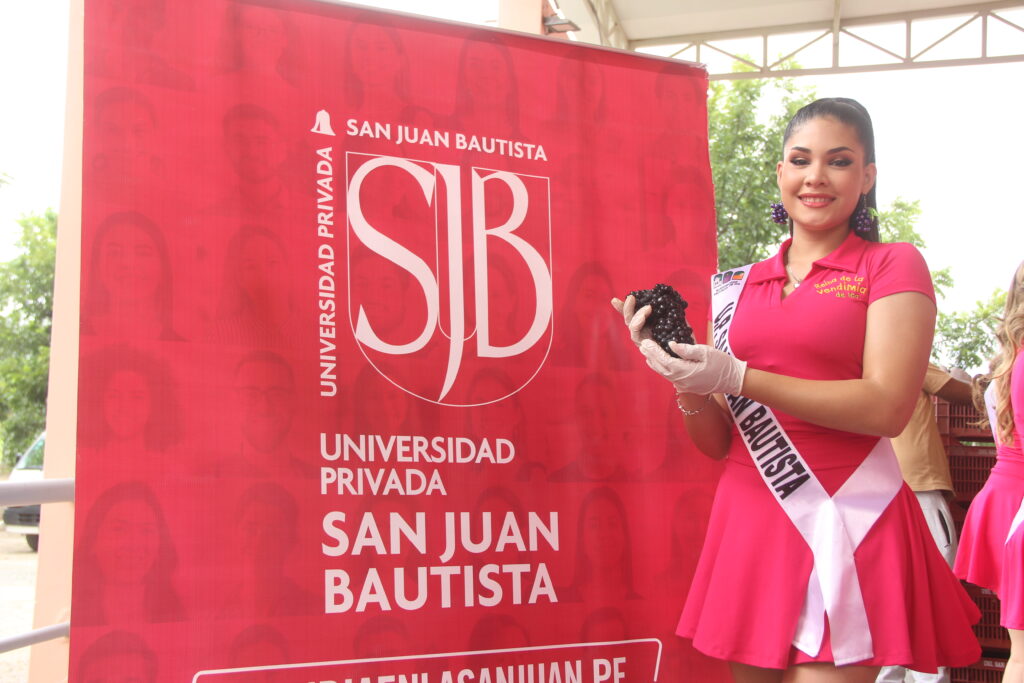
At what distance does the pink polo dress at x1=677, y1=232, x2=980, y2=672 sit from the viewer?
4.78 ft

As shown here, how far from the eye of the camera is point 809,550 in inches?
59.3

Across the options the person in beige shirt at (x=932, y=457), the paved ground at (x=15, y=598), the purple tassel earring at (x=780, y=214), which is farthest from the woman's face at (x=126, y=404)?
the paved ground at (x=15, y=598)

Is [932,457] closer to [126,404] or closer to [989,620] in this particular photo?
[989,620]

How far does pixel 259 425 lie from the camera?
5.98 feet

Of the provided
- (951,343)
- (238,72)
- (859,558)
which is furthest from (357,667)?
(951,343)

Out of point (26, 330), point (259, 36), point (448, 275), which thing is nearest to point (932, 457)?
point (448, 275)

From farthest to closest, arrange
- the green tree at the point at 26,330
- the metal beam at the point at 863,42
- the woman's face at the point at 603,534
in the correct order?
the green tree at the point at 26,330, the metal beam at the point at 863,42, the woman's face at the point at 603,534

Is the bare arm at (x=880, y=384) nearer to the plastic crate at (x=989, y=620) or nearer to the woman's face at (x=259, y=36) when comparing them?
the woman's face at (x=259, y=36)

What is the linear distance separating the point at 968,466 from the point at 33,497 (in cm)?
349

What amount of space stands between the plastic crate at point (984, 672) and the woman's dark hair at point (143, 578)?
3.16m

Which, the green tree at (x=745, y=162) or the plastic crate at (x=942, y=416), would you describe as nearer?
the plastic crate at (x=942, y=416)

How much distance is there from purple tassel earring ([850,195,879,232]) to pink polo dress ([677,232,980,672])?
0.02m

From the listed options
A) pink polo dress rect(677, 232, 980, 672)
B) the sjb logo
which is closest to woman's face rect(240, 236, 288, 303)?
the sjb logo

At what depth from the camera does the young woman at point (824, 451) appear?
144cm
